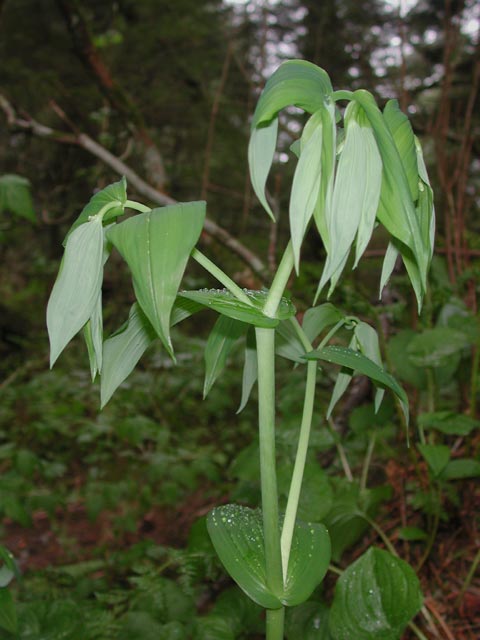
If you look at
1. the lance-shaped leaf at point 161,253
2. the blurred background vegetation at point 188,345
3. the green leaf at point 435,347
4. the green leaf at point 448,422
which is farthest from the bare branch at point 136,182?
the lance-shaped leaf at point 161,253

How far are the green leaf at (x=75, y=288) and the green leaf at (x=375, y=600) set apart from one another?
2.23 ft

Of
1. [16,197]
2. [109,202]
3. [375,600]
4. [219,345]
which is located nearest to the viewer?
[109,202]

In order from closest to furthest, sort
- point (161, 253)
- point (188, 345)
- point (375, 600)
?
point (161, 253) < point (375, 600) < point (188, 345)

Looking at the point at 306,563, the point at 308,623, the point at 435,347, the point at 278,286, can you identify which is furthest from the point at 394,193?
the point at 435,347

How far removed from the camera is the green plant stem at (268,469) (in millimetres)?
598

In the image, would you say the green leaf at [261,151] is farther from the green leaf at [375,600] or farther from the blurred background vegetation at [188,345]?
the blurred background vegetation at [188,345]

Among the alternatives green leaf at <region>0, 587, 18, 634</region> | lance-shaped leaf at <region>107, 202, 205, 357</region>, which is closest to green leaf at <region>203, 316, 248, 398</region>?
lance-shaped leaf at <region>107, 202, 205, 357</region>

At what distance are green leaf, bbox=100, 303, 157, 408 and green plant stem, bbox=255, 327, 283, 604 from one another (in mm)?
144

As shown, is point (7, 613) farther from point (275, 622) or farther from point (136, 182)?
point (136, 182)

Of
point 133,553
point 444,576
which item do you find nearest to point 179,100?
point 133,553

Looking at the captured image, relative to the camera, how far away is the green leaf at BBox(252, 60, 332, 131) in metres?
0.49

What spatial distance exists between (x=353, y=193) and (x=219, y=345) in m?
0.30

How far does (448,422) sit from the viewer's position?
1.30 metres

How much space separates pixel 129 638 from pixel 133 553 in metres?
0.90
